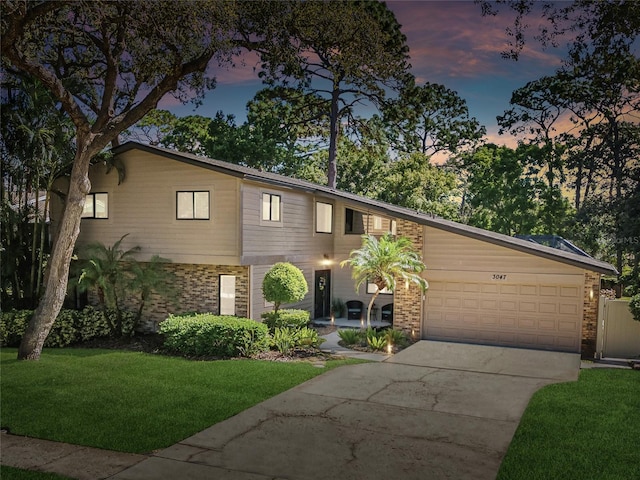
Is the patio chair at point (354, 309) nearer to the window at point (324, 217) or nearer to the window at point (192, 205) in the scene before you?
the window at point (324, 217)

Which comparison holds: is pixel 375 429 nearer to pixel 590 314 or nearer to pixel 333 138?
pixel 590 314

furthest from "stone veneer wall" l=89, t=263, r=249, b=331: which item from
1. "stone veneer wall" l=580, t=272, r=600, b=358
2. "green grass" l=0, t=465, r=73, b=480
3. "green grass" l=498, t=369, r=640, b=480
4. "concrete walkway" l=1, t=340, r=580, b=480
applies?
"green grass" l=0, t=465, r=73, b=480

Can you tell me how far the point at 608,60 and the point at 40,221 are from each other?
1755 cm

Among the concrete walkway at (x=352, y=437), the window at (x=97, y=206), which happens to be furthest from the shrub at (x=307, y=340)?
the window at (x=97, y=206)

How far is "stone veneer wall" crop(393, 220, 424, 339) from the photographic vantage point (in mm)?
17844

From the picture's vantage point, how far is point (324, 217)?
22.1 metres

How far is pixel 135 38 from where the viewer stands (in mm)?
14117

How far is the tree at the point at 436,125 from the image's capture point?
33.6 metres

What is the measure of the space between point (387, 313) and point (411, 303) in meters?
3.10

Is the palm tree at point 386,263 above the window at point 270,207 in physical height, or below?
below

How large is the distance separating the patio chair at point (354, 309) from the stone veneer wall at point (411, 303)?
3.52 meters

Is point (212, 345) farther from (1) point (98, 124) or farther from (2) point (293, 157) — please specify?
(2) point (293, 157)

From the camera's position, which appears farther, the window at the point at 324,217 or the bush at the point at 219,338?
the window at the point at 324,217

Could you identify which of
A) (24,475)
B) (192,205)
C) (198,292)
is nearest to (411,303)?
(198,292)
